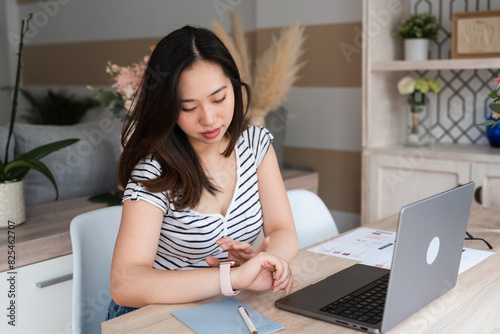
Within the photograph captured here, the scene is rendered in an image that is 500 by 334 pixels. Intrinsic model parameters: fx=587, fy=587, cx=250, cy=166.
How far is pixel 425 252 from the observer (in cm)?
105

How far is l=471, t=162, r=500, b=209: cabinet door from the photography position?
271cm

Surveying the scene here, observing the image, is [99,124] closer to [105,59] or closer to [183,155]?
[183,155]

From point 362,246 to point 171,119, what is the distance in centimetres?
63

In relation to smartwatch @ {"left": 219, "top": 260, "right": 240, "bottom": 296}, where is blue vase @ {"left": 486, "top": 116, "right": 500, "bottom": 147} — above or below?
above

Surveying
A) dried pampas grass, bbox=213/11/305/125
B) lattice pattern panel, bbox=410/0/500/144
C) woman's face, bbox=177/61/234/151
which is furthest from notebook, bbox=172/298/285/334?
lattice pattern panel, bbox=410/0/500/144

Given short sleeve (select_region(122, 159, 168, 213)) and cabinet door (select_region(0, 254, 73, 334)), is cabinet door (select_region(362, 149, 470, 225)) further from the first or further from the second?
short sleeve (select_region(122, 159, 168, 213))

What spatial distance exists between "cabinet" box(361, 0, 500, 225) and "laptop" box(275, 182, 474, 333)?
65.3 inches

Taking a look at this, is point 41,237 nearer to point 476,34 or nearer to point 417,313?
point 417,313

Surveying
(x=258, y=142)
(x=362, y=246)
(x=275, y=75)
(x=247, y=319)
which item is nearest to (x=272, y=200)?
(x=258, y=142)

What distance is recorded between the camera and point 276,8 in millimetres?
3682

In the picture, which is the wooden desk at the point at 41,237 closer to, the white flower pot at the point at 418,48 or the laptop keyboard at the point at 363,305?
the laptop keyboard at the point at 363,305

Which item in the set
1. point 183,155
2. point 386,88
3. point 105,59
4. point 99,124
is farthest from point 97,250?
point 105,59

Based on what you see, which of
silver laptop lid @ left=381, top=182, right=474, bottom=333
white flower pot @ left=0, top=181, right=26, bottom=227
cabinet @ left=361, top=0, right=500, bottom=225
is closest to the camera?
silver laptop lid @ left=381, top=182, right=474, bottom=333

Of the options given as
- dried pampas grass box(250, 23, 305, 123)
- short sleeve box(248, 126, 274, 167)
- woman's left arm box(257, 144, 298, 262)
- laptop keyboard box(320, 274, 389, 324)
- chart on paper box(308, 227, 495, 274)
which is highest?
dried pampas grass box(250, 23, 305, 123)
